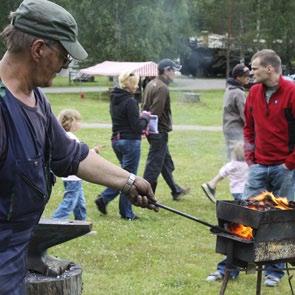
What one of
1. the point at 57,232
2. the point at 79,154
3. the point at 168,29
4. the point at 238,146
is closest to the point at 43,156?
the point at 79,154

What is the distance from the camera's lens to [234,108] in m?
8.73

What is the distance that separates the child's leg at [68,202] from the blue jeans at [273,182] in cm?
197

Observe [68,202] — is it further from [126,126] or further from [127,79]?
[127,79]

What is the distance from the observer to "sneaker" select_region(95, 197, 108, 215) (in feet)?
26.7

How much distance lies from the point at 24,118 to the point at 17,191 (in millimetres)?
309

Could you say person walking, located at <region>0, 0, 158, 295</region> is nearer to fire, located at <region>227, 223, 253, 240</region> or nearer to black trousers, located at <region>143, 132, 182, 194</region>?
fire, located at <region>227, 223, 253, 240</region>

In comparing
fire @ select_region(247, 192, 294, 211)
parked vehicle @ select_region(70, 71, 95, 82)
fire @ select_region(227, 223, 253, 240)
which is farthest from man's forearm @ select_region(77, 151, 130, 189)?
parked vehicle @ select_region(70, 71, 95, 82)

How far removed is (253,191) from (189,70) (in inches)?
1414

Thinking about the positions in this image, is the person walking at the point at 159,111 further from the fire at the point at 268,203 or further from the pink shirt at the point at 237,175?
the fire at the point at 268,203

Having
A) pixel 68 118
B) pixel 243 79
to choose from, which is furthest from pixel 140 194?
pixel 243 79

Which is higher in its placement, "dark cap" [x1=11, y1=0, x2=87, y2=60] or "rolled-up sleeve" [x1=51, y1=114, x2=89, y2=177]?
"dark cap" [x1=11, y1=0, x2=87, y2=60]

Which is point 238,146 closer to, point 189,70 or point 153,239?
point 153,239

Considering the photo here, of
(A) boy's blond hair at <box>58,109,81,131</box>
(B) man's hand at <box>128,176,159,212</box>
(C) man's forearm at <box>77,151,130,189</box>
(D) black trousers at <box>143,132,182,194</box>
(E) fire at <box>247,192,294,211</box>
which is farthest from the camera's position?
(D) black trousers at <box>143,132,182,194</box>

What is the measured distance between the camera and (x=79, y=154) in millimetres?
3385
